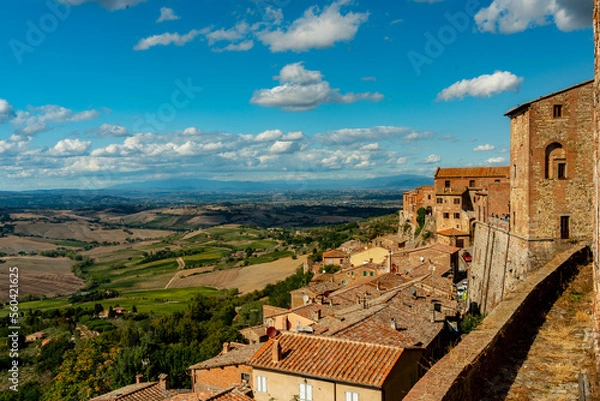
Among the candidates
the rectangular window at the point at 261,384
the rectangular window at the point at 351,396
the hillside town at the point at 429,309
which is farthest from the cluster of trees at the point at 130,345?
the rectangular window at the point at 351,396

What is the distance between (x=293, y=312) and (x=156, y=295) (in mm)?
52497

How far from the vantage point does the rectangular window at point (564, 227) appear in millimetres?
17688

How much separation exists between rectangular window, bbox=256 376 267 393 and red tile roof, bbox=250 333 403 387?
Result: 474 mm

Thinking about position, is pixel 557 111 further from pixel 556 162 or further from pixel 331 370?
pixel 331 370

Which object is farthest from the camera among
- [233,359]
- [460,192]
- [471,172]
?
[471,172]

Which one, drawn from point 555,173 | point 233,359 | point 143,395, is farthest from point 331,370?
point 143,395

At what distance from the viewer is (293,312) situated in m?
30.7

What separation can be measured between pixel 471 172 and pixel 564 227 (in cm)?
3503

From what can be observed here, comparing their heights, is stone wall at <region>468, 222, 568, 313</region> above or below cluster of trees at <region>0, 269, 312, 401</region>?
above

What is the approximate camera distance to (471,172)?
5150cm

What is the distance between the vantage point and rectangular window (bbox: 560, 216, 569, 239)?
17.7 m

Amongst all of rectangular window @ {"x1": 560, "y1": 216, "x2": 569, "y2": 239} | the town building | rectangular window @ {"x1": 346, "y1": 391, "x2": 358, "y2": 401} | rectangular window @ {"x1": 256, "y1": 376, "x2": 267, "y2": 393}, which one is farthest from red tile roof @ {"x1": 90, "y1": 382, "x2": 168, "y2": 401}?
rectangular window @ {"x1": 560, "y1": 216, "x2": 569, "y2": 239}

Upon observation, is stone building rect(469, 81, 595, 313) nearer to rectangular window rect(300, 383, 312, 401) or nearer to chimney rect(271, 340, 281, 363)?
rectangular window rect(300, 383, 312, 401)

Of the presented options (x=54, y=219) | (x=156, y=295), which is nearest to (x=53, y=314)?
(x=156, y=295)
